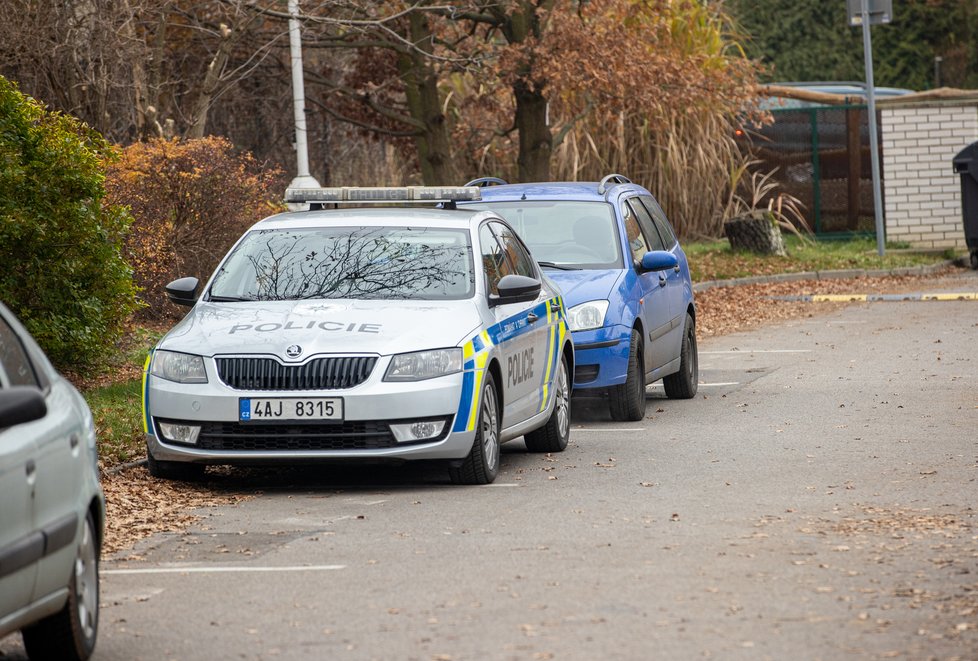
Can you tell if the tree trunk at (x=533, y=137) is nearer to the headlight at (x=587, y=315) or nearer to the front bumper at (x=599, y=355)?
the headlight at (x=587, y=315)

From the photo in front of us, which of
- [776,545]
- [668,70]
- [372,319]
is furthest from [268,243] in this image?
[668,70]

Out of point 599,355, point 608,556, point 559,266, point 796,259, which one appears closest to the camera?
point 608,556

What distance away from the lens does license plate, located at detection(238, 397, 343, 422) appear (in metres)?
9.27

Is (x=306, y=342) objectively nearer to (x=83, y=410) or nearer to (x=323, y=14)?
(x=83, y=410)

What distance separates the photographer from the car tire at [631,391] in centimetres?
1264

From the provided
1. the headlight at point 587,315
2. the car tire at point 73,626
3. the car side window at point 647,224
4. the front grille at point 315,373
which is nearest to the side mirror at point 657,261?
the headlight at point 587,315

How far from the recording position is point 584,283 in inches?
505

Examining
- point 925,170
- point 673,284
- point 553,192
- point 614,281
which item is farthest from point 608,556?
point 925,170

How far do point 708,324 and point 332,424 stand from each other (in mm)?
11777

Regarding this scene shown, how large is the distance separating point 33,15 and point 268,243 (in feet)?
31.1

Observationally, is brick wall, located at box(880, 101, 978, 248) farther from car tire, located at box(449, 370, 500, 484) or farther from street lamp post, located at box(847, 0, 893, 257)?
car tire, located at box(449, 370, 500, 484)

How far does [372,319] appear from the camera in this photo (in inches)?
384

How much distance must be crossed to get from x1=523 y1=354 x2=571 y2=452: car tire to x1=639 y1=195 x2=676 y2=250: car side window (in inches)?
138

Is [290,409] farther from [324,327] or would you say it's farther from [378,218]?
[378,218]
